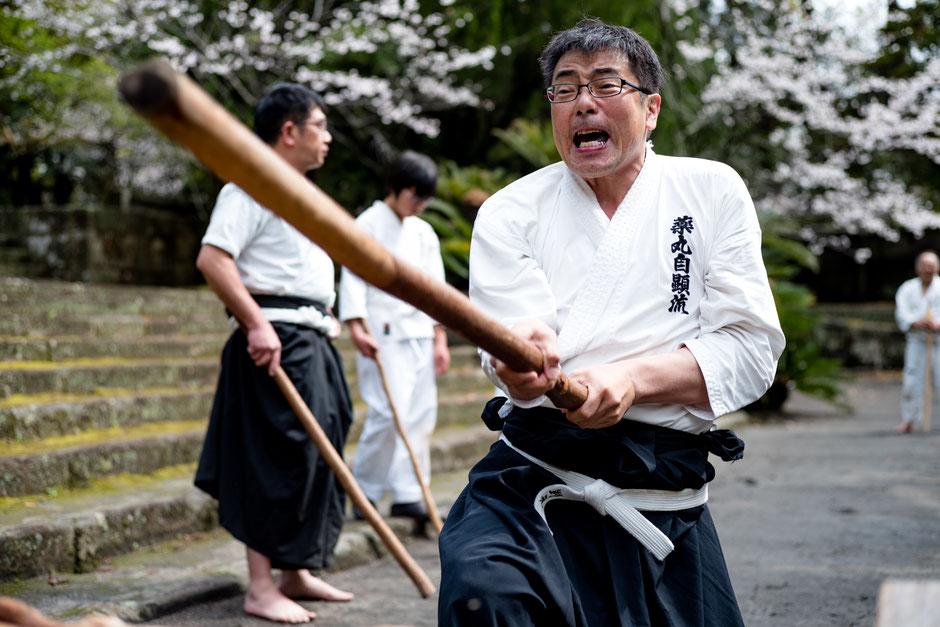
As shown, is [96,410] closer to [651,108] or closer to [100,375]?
[100,375]

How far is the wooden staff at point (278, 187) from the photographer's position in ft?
3.18

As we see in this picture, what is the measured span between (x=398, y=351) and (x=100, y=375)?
2041mm

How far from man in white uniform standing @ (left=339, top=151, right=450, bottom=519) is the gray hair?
10.9 ft

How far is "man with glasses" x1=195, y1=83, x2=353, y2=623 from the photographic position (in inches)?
153

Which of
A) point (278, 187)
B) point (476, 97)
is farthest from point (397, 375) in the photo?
point (476, 97)

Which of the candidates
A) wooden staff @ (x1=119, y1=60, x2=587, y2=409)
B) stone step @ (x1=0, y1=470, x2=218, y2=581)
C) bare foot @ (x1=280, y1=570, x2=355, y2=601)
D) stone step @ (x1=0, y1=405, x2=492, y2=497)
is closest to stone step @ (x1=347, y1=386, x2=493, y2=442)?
stone step @ (x1=0, y1=405, x2=492, y2=497)

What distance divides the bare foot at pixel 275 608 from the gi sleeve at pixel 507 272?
2212 mm

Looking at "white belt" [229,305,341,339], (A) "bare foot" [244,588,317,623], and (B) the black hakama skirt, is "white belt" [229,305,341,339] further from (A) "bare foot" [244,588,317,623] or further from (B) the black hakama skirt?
(A) "bare foot" [244,588,317,623]

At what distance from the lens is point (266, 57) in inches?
489

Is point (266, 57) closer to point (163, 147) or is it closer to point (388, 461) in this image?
point (163, 147)

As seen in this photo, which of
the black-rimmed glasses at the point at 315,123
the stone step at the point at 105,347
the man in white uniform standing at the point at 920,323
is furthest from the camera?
the man in white uniform standing at the point at 920,323

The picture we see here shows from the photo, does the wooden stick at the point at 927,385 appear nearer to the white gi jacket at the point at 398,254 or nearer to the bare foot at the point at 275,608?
the white gi jacket at the point at 398,254

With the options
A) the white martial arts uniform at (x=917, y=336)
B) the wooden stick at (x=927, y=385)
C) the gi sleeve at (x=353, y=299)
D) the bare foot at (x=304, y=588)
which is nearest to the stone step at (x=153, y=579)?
the bare foot at (x=304, y=588)

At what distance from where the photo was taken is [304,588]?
4254 millimetres
